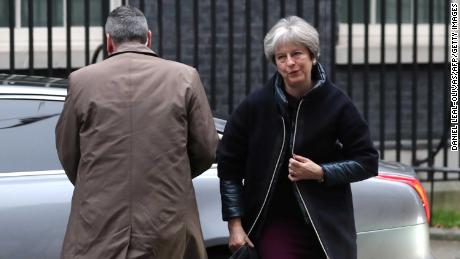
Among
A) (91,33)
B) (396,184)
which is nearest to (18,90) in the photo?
(396,184)

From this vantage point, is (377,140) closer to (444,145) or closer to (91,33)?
(444,145)

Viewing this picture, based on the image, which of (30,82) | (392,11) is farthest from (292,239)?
(392,11)

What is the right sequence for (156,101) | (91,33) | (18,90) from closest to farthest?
(156,101) → (18,90) → (91,33)

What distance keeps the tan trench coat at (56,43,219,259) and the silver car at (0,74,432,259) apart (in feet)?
2.95

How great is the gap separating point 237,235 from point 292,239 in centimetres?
23

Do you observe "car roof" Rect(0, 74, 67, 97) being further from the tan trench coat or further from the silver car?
the tan trench coat

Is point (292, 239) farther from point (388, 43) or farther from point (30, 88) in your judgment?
point (388, 43)

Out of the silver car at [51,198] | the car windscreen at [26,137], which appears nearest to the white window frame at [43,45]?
the silver car at [51,198]

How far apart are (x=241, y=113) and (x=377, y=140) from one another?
6.04m

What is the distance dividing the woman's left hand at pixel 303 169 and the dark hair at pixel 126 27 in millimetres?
797

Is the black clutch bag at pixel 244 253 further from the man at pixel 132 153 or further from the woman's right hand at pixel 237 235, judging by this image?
the man at pixel 132 153

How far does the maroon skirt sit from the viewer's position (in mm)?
4375

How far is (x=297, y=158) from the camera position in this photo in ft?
14.0

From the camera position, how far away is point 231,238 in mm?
4453
